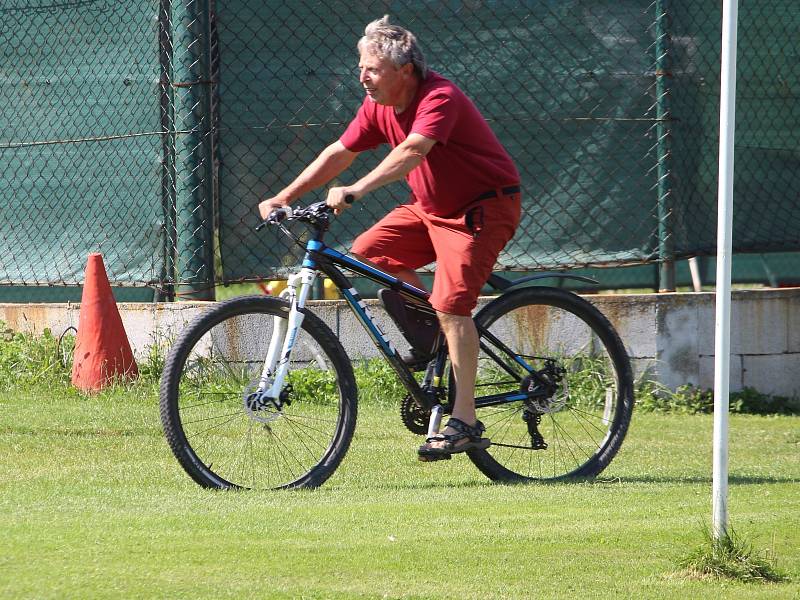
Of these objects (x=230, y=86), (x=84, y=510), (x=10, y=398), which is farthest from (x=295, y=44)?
(x=84, y=510)

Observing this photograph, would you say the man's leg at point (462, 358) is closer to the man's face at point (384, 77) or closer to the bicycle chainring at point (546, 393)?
the bicycle chainring at point (546, 393)

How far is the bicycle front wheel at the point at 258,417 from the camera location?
552 centimetres

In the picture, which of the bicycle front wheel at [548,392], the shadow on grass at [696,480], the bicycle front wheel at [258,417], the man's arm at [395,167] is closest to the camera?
the man's arm at [395,167]

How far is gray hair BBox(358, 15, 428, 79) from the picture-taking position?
18.2ft

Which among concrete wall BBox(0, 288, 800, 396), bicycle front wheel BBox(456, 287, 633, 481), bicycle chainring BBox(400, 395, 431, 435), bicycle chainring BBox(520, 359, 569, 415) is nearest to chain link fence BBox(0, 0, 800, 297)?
concrete wall BBox(0, 288, 800, 396)

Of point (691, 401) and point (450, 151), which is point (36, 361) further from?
point (691, 401)

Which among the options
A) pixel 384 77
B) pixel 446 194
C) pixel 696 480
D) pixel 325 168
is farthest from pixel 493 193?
pixel 696 480

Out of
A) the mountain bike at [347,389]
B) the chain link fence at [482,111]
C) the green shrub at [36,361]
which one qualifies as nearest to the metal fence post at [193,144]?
the chain link fence at [482,111]

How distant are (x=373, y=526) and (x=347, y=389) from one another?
1.09 metres

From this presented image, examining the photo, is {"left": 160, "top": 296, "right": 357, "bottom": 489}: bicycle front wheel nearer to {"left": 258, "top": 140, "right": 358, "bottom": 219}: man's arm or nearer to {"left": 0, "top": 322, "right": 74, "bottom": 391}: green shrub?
{"left": 258, "top": 140, "right": 358, "bottom": 219}: man's arm

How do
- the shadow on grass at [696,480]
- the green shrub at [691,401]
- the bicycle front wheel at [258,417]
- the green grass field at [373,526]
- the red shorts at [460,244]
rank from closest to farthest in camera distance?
the green grass field at [373,526]
the bicycle front wheel at [258,417]
the red shorts at [460,244]
the shadow on grass at [696,480]
the green shrub at [691,401]

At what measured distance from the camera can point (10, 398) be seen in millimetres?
8195

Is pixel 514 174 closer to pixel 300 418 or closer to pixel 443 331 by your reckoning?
pixel 443 331

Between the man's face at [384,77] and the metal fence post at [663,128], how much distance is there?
3220 millimetres
